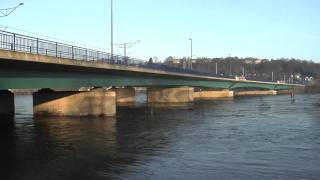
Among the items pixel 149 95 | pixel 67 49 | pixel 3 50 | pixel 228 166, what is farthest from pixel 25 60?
pixel 149 95

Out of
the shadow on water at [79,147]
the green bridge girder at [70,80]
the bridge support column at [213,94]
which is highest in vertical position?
the green bridge girder at [70,80]

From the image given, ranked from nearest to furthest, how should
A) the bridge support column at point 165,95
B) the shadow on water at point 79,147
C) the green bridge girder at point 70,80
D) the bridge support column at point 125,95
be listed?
the shadow on water at point 79,147, the green bridge girder at point 70,80, the bridge support column at point 165,95, the bridge support column at point 125,95

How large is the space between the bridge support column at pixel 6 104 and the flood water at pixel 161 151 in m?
12.7

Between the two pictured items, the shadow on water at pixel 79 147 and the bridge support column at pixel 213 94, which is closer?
the shadow on water at pixel 79 147

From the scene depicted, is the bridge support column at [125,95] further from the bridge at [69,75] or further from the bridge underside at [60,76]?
the bridge underside at [60,76]

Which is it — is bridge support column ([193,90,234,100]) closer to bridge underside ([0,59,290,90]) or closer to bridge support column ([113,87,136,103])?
bridge support column ([113,87,136,103])

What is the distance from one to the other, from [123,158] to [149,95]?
250 feet

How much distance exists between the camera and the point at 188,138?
3744 centimetres

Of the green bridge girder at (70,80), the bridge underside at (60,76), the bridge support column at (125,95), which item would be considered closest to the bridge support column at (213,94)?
the bridge support column at (125,95)

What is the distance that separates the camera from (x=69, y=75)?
51438mm

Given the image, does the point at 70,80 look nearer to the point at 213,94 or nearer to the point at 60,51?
the point at 60,51

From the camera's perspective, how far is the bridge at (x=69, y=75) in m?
39.1

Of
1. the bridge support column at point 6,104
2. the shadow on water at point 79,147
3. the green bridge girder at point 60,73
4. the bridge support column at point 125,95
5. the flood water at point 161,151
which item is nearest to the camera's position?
the flood water at point 161,151

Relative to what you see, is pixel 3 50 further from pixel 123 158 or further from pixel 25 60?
pixel 123 158
